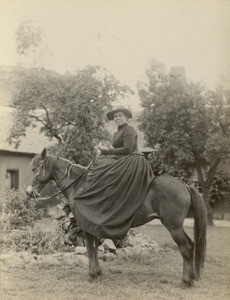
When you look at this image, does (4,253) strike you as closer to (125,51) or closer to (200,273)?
(200,273)

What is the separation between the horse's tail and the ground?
222mm

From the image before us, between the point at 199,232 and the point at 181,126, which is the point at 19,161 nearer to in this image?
the point at 181,126

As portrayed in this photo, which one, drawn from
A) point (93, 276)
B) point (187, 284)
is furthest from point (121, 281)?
point (187, 284)

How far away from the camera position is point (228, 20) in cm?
485

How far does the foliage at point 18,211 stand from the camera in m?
6.95

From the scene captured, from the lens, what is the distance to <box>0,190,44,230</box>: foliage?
695cm

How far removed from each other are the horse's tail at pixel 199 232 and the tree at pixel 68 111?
2690 mm

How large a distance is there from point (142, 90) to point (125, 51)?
120 cm

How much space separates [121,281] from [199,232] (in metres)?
1.04

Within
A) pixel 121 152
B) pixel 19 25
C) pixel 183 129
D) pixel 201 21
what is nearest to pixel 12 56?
pixel 19 25

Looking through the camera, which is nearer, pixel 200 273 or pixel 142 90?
pixel 200 273

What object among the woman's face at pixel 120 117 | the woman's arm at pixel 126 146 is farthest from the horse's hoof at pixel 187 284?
the woman's face at pixel 120 117

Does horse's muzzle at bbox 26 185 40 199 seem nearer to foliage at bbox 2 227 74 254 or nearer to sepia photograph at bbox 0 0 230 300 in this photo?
sepia photograph at bbox 0 0 230 300

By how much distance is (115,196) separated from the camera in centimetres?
478
